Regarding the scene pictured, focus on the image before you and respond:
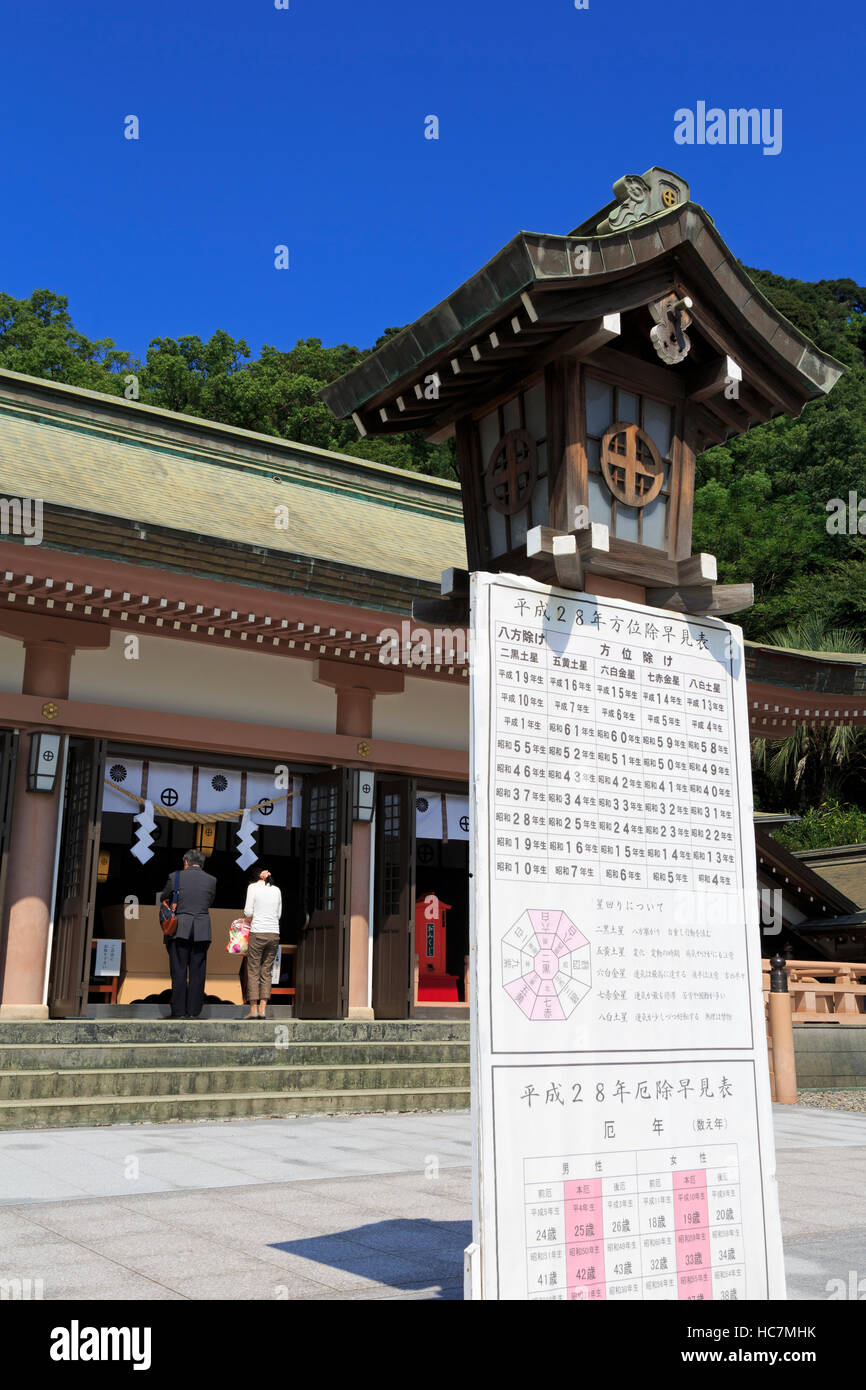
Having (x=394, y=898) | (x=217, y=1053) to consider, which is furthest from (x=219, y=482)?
(x=217, y=1053)

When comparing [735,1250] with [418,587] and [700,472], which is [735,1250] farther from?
[700,472]

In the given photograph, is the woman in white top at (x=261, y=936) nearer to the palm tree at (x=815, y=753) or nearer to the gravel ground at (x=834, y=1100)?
the gravel ground at (x=834, y=1100)

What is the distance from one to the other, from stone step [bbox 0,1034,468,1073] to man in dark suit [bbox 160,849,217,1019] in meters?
1.21

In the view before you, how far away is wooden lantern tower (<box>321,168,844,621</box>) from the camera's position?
13.5 ft

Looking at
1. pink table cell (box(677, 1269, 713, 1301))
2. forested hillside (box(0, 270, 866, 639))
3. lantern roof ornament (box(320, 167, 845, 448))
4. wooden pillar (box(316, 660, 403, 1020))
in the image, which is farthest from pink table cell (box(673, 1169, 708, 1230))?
forested hillside (box(0, 270, 866, 639))

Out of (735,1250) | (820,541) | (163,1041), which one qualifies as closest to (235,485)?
(163,1041)

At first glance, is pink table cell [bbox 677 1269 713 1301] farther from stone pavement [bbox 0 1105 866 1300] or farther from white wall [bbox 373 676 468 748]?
white wall [bbox 373 676 468 748]

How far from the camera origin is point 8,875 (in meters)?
10.9

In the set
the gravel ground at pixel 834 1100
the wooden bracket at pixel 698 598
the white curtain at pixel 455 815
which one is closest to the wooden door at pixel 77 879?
the white curtain at pixel 455 815

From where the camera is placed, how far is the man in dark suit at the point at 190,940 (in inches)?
450

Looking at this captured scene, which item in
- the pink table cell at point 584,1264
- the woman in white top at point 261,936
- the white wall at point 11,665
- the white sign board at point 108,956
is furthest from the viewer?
the white sign board at point 108,956

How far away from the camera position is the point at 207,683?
41.7ft

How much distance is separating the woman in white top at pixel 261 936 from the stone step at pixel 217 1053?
142cm

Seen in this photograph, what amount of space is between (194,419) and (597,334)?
43.4 ft
